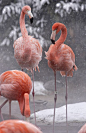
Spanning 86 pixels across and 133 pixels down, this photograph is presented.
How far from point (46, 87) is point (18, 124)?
357cm

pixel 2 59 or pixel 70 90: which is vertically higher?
pixel 2 59

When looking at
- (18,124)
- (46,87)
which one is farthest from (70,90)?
(18,124)

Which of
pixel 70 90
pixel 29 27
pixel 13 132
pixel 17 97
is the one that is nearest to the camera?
pixel 13 132

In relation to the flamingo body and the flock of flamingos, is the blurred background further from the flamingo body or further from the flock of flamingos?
the flamingo body

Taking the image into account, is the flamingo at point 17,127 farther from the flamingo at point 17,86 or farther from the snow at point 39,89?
the snow at point 39,89

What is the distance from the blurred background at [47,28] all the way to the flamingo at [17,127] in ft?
11.0

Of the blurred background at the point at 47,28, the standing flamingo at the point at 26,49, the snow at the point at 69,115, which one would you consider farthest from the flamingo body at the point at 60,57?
the blurred background at the point at 47,28

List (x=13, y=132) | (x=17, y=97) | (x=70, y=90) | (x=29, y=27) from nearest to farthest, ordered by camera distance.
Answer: (x=13, y=132) → (x=17, y=97) → (x=29, y=27) → (x=70, y=90)

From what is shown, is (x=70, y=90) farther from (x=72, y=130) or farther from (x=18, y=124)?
(x=18, y=124)

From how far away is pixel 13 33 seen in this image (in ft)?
16.0

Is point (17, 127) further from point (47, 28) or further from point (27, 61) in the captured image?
point (47, 28)

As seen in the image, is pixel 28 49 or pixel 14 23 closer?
pixel 28 49

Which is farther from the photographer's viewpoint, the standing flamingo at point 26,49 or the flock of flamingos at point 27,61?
the standing flamingo at point 26,49

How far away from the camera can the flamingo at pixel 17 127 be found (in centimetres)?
145
